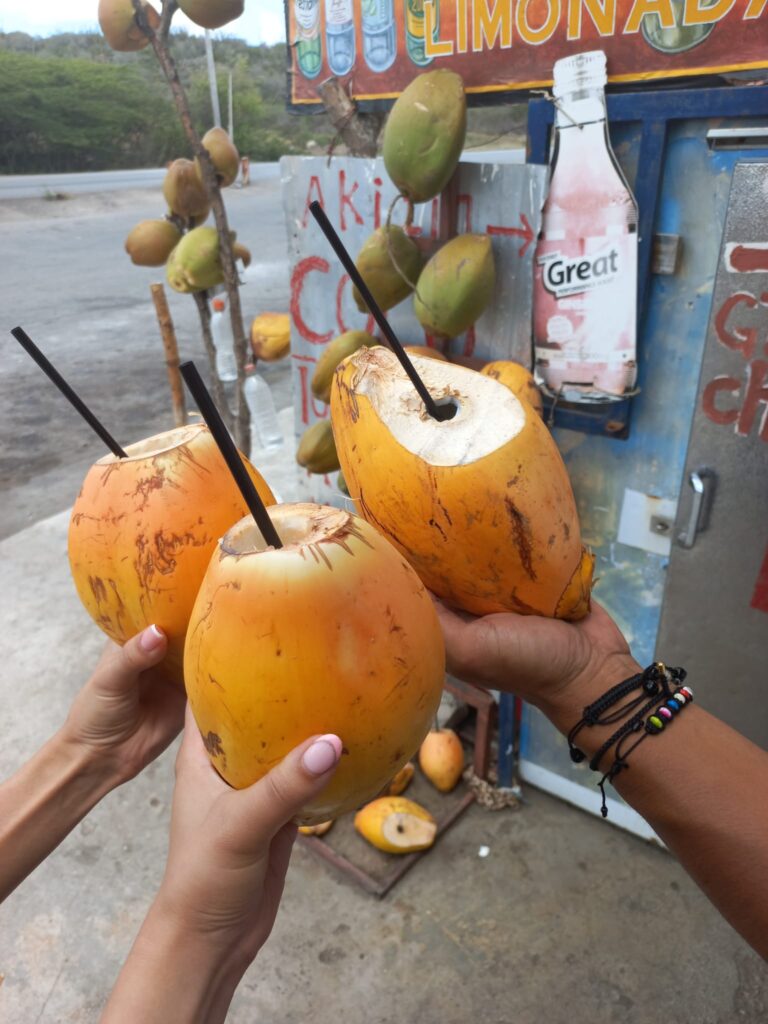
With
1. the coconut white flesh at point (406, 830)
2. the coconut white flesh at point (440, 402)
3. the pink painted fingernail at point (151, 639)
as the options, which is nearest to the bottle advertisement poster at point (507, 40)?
the coconut white flesh at point (440, 402)

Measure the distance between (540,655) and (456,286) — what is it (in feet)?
3.23

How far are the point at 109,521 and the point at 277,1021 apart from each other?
5.04 ft

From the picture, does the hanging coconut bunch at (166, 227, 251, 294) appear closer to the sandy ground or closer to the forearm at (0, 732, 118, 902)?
the forearm at (0, 732, 118, 902)

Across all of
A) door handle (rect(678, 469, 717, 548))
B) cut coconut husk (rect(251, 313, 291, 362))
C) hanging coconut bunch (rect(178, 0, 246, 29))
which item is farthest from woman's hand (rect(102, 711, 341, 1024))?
cut coconut husk (rect(251, 313, 291, 362))

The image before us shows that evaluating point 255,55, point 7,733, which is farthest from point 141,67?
point 7,733

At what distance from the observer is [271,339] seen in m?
3.54

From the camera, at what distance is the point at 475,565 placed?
0.94 meters

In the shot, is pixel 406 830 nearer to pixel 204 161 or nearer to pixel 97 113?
pixel 204 161

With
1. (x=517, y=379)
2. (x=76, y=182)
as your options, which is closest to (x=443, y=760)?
(x=517, y=379)

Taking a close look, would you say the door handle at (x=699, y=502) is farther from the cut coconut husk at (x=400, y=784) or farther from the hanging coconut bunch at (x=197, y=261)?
the hanging coconut bunch at (x=197, y=261)

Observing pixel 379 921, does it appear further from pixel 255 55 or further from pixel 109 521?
pixel 255 55

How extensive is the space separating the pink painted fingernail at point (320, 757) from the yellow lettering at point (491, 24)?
1736 mm

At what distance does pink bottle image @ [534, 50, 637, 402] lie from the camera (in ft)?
5.17

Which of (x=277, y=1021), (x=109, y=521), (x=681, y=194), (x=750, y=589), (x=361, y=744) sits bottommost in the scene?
(x=277, y=1021)
